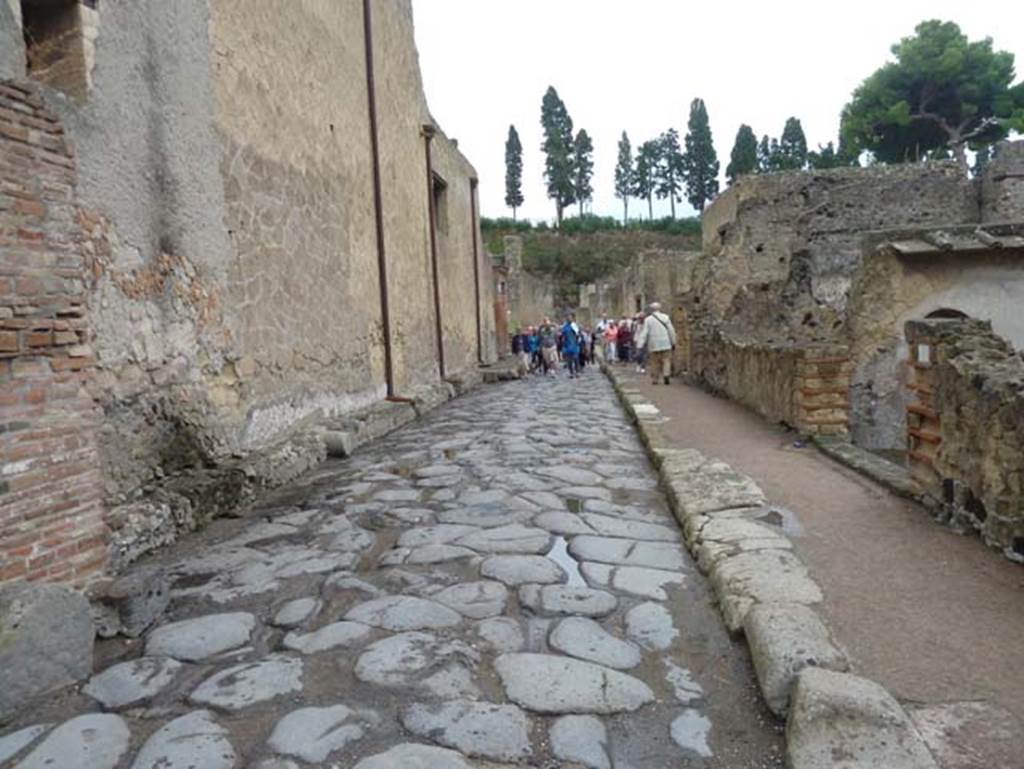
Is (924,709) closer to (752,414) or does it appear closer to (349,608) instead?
(349,608)

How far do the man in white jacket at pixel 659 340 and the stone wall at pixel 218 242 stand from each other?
5549mm

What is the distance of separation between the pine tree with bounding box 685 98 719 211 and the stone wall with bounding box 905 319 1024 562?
2584 inches

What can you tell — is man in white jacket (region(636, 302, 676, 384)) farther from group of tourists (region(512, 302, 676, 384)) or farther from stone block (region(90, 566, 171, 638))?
stone block (region(90, 566, 171, 638))

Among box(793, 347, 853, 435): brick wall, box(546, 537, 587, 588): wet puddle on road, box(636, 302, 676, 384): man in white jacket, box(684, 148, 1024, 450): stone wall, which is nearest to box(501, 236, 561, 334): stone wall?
box(684, 148, 1024, 450): stone wall

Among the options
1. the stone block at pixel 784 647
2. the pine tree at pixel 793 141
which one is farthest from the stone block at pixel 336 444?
the pine tree at pixel 793 141

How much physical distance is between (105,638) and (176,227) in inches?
106

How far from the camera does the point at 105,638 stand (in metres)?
2.76

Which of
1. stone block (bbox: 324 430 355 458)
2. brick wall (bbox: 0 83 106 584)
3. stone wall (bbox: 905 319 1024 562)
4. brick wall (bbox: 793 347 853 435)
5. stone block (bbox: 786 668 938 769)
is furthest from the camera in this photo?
stone block (bbox: 324 430 355 458)

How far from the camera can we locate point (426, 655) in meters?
2.53

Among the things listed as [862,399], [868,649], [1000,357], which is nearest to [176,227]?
[868,649]

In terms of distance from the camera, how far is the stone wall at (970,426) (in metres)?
3.13

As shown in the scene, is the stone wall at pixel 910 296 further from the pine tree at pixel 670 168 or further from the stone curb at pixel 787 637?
the pine tree at pixel 670 168

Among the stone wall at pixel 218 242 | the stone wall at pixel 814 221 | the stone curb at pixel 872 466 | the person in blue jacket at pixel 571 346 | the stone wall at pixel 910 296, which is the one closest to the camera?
the stone wall at pixel 218 242

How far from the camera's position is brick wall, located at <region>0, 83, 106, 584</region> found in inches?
104
